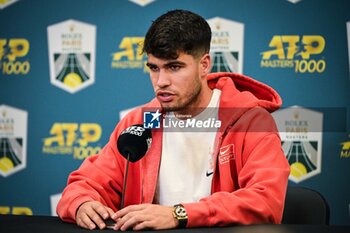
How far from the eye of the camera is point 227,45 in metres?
2.33

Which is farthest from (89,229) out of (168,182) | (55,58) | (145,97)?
(55,58)

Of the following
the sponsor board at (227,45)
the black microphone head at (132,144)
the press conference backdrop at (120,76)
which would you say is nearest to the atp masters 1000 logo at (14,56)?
the press conference backdrop at (120,76)

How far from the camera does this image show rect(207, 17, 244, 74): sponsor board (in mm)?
2322

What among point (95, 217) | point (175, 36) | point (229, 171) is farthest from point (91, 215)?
point (175, 36)

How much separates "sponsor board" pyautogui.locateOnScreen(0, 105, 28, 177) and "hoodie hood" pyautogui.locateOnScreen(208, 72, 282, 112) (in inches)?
50.1

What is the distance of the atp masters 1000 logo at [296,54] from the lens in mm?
2273

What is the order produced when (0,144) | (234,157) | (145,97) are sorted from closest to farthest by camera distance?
(234,157) < (145,97) < (0,144)

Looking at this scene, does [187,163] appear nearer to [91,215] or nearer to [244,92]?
[244,92]

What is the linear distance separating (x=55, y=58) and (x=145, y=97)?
1.66 ft

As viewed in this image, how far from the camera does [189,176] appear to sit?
1512 mm

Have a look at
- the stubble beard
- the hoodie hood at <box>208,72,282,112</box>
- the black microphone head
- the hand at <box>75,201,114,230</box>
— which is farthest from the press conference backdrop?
the hand at <box>75,201,114,230</box>

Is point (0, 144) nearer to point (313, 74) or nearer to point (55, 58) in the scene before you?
point (55, 58)

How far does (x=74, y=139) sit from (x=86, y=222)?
4.74 ft

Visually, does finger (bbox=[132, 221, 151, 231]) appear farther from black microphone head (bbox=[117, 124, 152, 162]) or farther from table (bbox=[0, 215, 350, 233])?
black microphone head (bbox=[117, 124, 152, 162])
